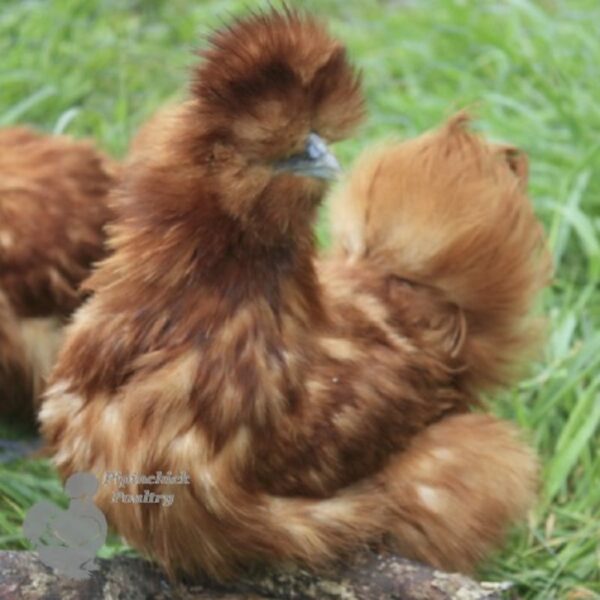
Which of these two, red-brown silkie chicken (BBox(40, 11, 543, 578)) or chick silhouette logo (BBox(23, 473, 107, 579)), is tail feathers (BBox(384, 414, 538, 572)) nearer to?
red-brown silkie chicken (BBox(40, 11, 543, 578))

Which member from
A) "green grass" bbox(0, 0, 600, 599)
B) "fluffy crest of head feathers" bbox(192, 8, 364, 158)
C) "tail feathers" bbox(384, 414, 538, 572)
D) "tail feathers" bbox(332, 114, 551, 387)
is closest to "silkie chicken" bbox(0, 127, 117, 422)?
"green grass" bbox(0, 0, 600, 599)

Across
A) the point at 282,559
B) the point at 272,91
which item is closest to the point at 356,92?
the point at 272,91

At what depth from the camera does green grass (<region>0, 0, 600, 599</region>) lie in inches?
124

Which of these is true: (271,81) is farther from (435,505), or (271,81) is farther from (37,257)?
(37,257)

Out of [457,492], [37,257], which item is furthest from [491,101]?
[457,492]

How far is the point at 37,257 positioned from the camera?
3.30 metres

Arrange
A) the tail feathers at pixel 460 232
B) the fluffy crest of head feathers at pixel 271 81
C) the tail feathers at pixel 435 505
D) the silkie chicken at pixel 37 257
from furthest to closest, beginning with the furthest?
the silkie chicken at pixel 37 257 → the tail feathers at pixel 460 232 → the tail feathers at pixel 435 505 → the fluffy crest of head feathers at pixel 271 81

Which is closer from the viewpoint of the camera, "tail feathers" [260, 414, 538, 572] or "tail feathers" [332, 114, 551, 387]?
"tail feathers" [260, 414, 538, 572]

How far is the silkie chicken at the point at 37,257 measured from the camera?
3.28m

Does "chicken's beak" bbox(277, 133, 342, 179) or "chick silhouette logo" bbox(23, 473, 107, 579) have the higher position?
"chicken's beak" bbox(277, 133, 342, 179)

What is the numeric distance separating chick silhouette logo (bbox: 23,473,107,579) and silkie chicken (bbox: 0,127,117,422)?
1.07 meters

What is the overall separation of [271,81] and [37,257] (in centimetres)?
128

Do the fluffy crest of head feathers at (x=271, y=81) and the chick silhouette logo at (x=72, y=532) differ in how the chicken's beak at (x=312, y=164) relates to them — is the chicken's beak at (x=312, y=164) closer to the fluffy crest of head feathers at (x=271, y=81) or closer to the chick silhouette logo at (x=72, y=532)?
the fluffy crest of head feathers at (x=271, y=81)

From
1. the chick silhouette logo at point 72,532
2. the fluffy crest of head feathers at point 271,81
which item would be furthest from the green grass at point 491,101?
the fluffy crest of head feathers at point 271,81
